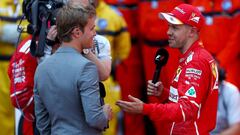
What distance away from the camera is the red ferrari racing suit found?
4574mm

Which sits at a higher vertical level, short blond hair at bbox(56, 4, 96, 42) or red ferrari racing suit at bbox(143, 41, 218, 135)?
short blond hair at bbox(56, 4, 96, 42)

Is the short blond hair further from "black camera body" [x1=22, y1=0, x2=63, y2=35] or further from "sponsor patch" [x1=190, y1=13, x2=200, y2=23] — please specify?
"sponsor patch" [x1=190, y1=13, x2=200, y2=23]

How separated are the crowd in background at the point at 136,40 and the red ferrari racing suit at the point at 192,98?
1.44m

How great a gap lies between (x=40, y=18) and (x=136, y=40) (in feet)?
9.96

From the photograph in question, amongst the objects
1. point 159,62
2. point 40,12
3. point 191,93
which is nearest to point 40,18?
point 40,12

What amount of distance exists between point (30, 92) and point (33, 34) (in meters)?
0.45

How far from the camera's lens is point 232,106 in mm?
6520

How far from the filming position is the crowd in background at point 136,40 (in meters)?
6.81

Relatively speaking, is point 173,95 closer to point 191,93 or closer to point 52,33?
point 191,93

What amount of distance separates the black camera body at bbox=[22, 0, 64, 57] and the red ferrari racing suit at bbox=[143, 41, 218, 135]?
76cm

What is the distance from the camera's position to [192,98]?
458 cm

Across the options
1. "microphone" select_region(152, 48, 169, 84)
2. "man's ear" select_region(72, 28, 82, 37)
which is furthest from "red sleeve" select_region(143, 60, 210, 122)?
"man's ear" select_region(72, 28, 82, 37)

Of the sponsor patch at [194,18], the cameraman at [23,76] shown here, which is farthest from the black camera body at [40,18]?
the sponsor patch at [194,18]

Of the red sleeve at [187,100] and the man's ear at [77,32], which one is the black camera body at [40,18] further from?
the red sleeve at [187,100]
